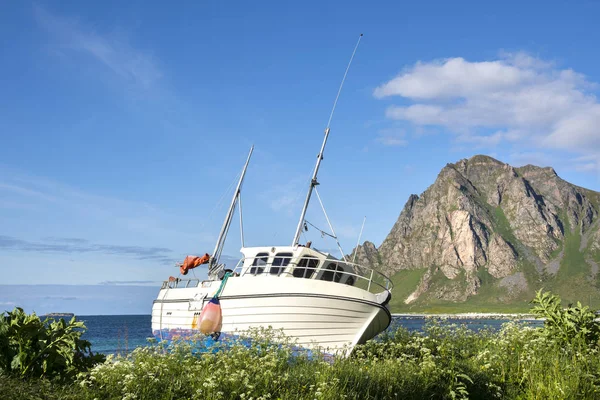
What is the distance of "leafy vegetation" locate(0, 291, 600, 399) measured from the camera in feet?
31.9

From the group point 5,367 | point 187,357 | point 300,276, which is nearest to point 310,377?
point 187,357

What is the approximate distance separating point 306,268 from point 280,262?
1239 mm

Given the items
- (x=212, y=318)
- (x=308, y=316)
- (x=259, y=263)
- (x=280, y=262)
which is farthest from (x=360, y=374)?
(x=259, y=263)

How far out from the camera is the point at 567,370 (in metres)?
12.9

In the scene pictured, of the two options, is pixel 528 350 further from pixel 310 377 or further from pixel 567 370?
pixel 310 377

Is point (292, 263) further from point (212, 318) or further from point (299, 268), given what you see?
point (212, 318)

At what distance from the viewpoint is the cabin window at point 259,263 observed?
22844 mm

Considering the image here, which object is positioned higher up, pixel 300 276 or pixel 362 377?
pixel 300 276

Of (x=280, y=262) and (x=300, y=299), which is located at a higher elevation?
(x=280, y=262)

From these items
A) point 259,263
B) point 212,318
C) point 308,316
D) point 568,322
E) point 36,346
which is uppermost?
point 259,263

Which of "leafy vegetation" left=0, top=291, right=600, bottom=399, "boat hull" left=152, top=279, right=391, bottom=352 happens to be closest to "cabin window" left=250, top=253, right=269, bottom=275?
"boat hull" left=152, top=279, right=391, bottom=352

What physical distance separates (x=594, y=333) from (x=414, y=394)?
25.1ft

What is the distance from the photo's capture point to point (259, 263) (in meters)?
23.1

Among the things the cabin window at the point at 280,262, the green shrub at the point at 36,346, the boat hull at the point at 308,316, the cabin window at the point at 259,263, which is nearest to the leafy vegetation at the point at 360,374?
the green shrub at the point at 36,346
